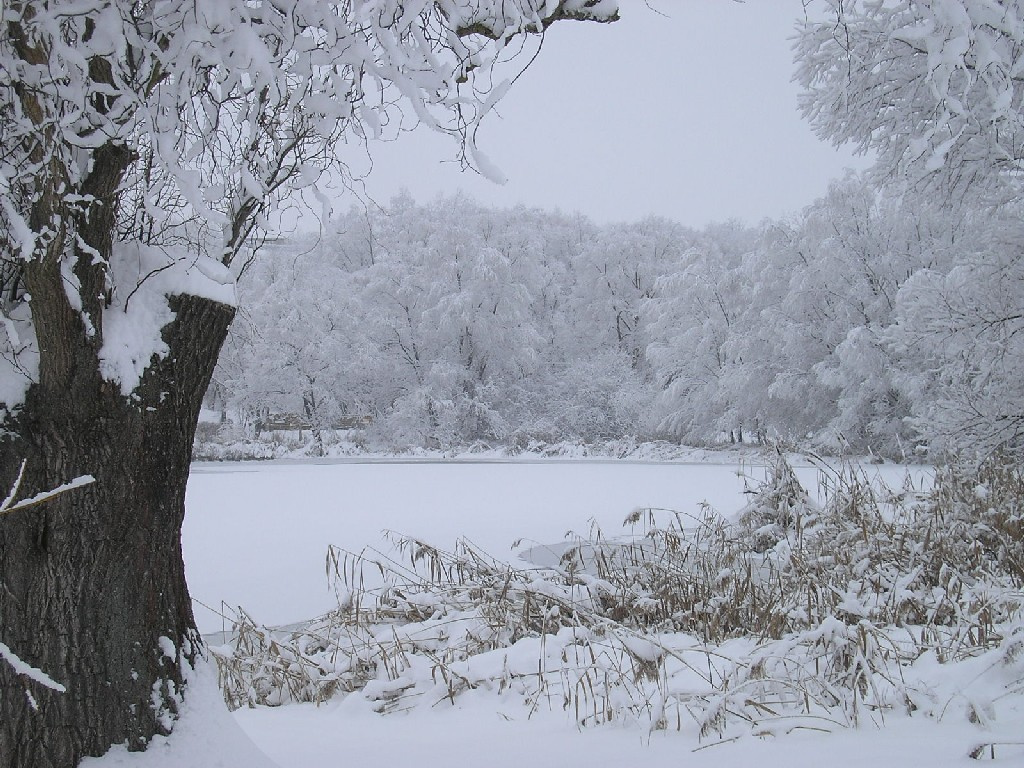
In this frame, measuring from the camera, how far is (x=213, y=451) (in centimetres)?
2100

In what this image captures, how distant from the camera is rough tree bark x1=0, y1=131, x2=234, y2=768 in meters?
1.90

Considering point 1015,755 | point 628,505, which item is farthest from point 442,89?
point 628,505

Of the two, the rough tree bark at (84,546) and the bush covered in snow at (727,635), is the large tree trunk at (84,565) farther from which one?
the bush covered in snow at (727,635)

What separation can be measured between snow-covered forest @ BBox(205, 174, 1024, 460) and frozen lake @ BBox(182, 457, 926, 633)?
293 centimetres

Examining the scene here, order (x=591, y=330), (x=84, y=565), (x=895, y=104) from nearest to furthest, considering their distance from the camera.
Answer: (x=84, y=565), (x=895, y=104), (x=591, y=330)

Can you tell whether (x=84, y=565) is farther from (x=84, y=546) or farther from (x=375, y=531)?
(x=375, y=531)

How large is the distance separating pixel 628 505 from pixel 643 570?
15.6 ft

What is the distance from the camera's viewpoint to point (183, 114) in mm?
1991

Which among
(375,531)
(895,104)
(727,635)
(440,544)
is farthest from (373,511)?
(895,104)

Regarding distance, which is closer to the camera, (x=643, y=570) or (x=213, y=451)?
(x=643, y=570)

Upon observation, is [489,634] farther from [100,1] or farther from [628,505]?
[628,505]

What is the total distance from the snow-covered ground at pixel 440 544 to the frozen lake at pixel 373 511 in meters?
0.03

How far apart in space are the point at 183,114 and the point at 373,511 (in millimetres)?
7761

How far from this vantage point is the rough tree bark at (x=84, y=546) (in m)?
1.90
